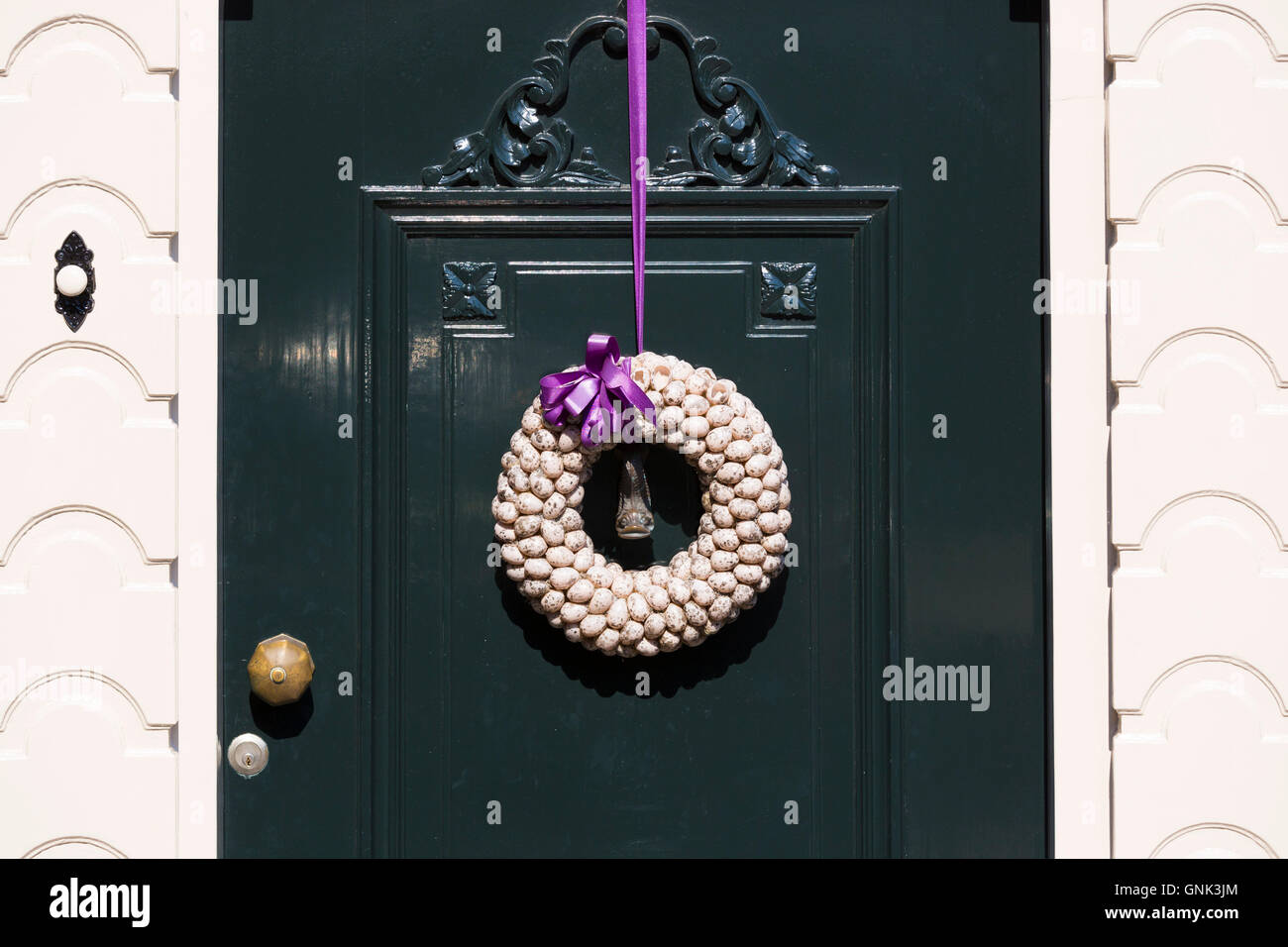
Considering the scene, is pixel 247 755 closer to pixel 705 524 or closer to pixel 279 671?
pixel 279 671

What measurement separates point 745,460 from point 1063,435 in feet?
1.98

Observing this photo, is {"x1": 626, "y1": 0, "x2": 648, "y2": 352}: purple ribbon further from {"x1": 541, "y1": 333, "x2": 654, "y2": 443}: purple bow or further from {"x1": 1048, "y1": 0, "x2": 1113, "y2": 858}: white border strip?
{"x1": 1048, "y1": 0, "x2": 1113, "y2": 858}: white border strip

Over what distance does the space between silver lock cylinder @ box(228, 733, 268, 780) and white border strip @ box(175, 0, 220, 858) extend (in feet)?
0.12

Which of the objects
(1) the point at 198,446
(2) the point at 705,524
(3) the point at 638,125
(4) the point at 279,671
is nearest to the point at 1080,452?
(2) the point at 705,524

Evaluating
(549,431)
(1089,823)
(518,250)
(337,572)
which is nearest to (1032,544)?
(1089,823)

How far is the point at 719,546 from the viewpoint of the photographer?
1.83 meters

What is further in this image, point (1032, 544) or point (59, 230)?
point (1032, 544)

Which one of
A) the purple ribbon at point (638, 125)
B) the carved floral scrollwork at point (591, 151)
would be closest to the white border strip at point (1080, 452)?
the carved floral scrollwork at point (591, 151)

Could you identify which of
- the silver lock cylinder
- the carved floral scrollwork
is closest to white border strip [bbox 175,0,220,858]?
the silver lock cylinder

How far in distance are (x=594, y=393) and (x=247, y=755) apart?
932 millimetres

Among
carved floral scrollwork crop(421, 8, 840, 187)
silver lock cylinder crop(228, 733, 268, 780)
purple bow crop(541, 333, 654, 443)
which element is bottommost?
silver lock cylinder crop(228, 733, 268, 780)

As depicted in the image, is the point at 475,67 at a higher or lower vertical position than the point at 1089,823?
higher

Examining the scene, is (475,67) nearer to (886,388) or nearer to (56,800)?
(886,388)

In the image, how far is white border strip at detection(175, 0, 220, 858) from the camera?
1.88 m
